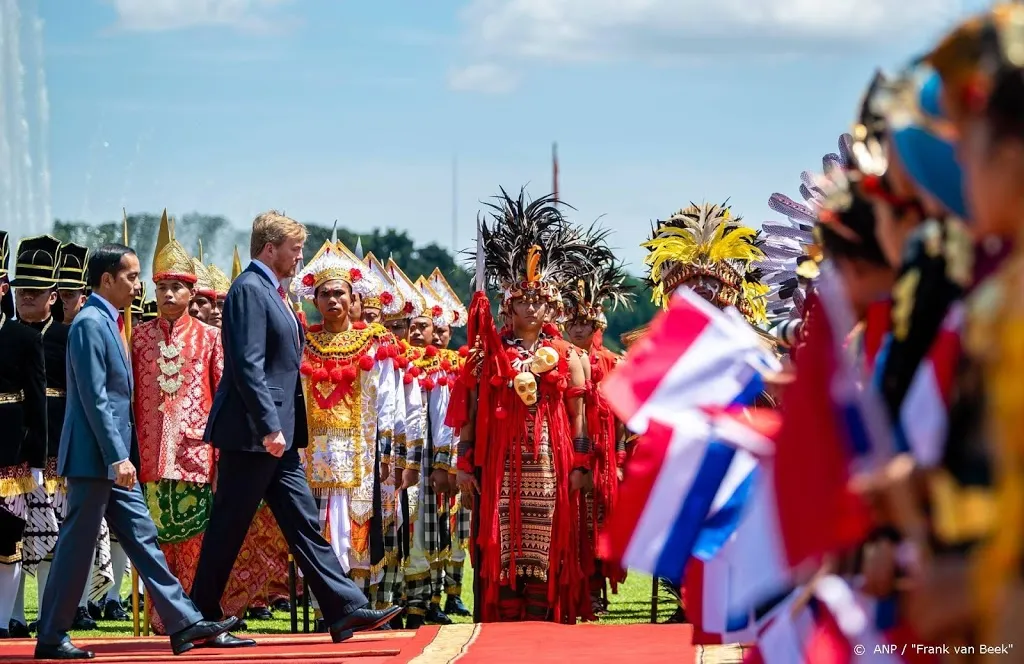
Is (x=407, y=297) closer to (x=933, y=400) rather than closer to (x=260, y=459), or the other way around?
(x=260, y=459)

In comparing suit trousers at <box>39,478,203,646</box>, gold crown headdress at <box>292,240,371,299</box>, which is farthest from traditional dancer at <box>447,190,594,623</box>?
suit trousers at <box>39,478,203,646</box>

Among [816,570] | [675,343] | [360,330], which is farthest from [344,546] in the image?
[816,570]

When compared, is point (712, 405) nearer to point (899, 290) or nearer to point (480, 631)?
point (899, 290)

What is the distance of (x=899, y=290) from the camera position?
3164mm

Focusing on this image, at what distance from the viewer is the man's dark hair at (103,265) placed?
26.1 feet

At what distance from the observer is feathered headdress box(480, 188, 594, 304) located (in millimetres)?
9398

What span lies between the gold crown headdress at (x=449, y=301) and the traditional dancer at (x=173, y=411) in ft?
12.3

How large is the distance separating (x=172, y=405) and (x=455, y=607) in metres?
3.04

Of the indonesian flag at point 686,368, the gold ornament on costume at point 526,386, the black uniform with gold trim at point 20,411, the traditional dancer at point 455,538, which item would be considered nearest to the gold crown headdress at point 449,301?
the traditional dancer at point 455,538

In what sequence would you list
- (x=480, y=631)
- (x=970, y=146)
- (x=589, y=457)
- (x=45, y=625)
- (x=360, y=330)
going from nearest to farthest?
(x=970, y=146)
(x=45, y=625)
(x=480, y=631)
(x=589, y=457)
(x=360, y=330)

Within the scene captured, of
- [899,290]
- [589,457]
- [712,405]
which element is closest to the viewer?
[899,290]

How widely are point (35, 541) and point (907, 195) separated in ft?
25.6

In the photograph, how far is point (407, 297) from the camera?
1244 cm

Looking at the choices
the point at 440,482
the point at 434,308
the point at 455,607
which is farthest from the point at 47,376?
the point at 434,308
